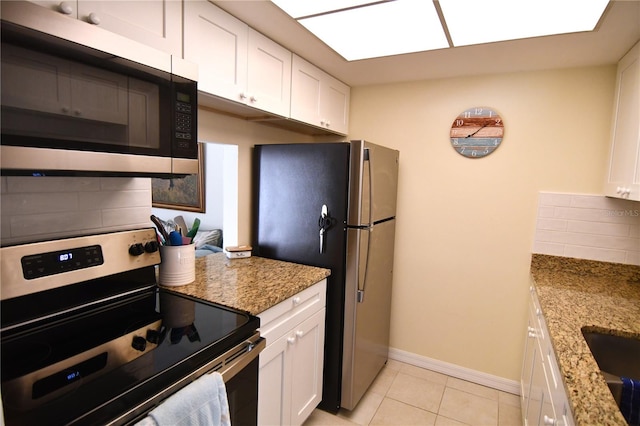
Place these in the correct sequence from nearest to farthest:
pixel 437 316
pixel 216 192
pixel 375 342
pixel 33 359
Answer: pixel 33 359 < pixel 375 342 < pixel 437 316 < pixel 216 192

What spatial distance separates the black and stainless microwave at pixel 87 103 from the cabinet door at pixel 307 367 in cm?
105

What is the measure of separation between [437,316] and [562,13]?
6.57 ft

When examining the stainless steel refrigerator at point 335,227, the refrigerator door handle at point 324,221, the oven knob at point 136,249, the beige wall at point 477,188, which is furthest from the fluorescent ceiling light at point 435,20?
the oven knob at point 136,249

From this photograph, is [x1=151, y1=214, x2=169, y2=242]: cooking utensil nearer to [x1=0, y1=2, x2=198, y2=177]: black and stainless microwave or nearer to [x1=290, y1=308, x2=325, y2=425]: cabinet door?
[x1=0, y1=2, x2=198, y2=177]: black and stainless microwave

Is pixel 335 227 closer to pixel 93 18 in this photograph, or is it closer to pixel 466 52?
pixel 466 52

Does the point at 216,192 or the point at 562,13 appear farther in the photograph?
the point at 216,192

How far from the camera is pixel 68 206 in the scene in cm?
127

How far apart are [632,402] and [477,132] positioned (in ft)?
5.64

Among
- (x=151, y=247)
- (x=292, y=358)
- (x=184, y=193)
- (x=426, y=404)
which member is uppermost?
(x=184, y=193)

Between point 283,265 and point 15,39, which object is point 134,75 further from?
point 283,265

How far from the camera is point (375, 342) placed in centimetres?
235

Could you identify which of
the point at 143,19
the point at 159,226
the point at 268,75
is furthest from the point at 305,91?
the point at 159,226

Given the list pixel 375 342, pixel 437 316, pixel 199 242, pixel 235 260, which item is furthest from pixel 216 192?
pixel 437 316

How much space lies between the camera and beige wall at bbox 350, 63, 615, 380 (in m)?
2.14
